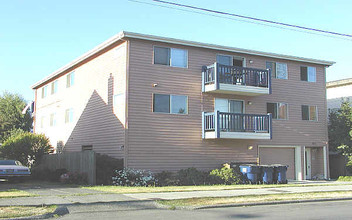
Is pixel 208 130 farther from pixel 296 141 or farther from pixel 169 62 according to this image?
pixel 296 141

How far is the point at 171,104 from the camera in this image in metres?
21.6

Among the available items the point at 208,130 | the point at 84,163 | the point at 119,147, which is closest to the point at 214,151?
the point at 208,130

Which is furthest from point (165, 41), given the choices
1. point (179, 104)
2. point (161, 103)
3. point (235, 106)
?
point (235, 106)

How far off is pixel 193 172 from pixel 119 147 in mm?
3911

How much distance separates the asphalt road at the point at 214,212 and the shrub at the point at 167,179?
22.4 feet

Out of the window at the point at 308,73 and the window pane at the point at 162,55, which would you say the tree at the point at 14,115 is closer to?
the window pane at the point at 162,55

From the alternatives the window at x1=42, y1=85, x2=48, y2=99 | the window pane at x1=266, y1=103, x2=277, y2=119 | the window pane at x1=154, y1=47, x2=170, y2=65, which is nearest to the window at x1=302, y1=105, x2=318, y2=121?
the window pane at x1=266, y1=103, x2=277, y2=119

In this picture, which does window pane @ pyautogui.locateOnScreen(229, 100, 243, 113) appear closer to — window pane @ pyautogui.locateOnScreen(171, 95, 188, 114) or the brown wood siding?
the brown wood siding

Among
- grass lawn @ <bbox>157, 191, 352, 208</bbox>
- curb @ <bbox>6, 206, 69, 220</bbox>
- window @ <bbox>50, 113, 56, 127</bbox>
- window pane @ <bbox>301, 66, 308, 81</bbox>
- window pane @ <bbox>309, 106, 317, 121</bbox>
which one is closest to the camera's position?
curb @ <bbox>6, 206, 69, 220</bbox>

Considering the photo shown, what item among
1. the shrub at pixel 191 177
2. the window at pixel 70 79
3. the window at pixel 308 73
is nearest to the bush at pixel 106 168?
the shrub at pixel 191 177

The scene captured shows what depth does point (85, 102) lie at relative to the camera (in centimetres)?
2548

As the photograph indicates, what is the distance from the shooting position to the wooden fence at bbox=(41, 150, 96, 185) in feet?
62.7

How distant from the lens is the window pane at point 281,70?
25256 millimetres

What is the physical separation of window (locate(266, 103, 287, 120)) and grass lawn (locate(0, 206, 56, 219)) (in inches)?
646
